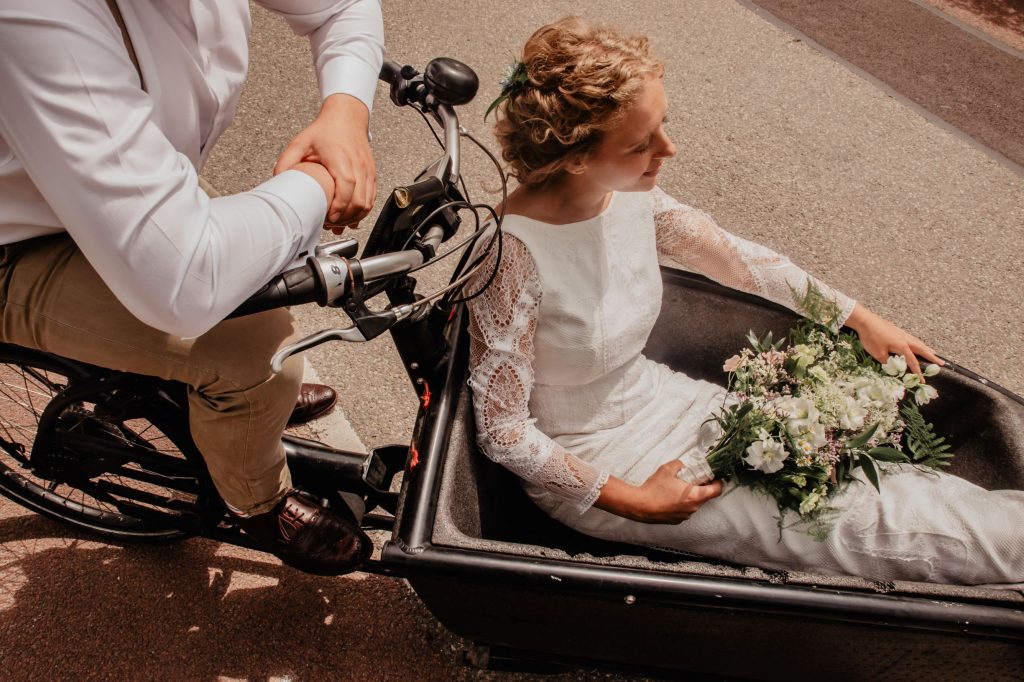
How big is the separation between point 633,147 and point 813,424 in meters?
0.76

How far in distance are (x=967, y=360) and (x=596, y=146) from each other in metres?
2.31

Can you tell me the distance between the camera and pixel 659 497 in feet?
5.57

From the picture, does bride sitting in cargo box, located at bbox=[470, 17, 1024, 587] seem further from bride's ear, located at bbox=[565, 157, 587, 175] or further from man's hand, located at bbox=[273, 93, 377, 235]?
man's hand, located at bbox=[273, 93, 377, 235]

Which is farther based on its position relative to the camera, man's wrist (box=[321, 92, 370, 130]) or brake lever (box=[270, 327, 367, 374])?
man's wrist (box=[321, 92, 370, 130])

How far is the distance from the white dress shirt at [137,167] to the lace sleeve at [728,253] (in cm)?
117

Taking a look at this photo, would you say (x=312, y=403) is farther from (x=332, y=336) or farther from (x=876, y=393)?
(x=876, y=393)

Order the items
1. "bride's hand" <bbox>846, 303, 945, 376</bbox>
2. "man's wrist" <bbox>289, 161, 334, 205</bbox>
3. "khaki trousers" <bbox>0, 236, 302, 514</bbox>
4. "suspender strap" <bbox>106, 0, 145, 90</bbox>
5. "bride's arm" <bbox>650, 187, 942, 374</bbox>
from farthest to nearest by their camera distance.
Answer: "bride's arm" <bbox>650, 187, 942, 374</bbox> < "bride's hand" <bbox>846, 303, 945, 376</bbox> < "khaki trousers" <bbox>0, 236, 302, 514</bbox> < "man's wrist" <bbox>289, 161, 334, 205</bbox> < "suspender strap" <bbox>106, 0, 145, 90</bbox>

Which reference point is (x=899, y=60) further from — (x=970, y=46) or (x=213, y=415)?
(x=213, y=415)

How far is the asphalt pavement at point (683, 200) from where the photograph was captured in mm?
2098

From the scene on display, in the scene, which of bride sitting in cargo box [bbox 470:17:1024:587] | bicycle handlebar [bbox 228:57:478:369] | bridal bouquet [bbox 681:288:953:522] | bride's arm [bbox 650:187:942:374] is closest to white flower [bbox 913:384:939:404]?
bridal bouquet [bbox 681:288:953:522]

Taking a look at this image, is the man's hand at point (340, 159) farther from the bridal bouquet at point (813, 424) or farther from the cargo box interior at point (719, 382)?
the bridal bouquet at point (813, 424)

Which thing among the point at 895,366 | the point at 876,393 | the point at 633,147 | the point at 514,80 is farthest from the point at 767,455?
the point at 514,80

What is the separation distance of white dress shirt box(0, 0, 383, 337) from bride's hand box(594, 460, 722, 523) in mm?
944

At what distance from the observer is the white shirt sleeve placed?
4.74 ft
